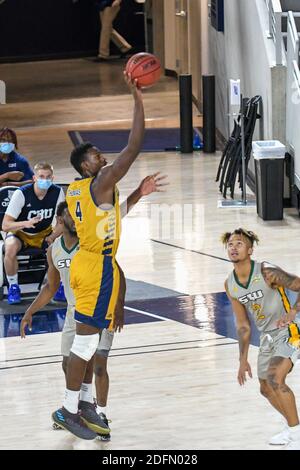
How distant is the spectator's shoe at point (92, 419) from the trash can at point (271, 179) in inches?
247

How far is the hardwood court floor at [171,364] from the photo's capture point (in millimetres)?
8039

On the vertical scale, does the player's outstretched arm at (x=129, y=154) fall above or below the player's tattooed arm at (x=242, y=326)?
above

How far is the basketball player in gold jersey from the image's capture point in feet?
25.1

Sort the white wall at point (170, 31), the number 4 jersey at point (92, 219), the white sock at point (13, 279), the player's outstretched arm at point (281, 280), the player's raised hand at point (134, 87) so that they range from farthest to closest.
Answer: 1. the white wall at point (170, 31)
2. the white sock at point (13, 279)
3. the number 4 jersey at point (92, 219)
4. the player's raised hand at point (134, 87)
5. the player's outstretched arm at point (281, 280)

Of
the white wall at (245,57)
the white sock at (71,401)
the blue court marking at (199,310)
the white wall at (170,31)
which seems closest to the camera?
the white sock at (71,401)

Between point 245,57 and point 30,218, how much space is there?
20.7ft

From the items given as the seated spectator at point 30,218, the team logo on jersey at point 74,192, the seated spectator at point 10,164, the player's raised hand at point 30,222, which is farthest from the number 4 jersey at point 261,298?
the seated spectator at point 10,164

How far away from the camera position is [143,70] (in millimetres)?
8023

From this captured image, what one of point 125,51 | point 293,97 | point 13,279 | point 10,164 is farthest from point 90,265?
point 125,51

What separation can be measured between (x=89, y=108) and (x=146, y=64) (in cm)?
1480

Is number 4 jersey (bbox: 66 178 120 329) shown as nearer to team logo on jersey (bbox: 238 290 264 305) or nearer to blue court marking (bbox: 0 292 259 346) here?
team logo on jersey (bbox: 238 290 264 305)

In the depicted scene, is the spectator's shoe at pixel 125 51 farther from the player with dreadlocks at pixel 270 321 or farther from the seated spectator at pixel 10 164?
the player with dreadlocks at pixel 270 321

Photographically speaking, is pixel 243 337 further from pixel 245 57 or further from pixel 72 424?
pixel 245 57

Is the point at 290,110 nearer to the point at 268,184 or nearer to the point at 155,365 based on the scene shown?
the point at 268,184
